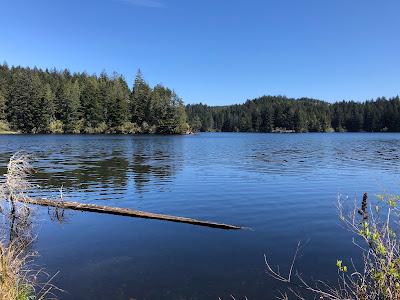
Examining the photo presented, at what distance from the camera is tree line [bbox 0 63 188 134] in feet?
504

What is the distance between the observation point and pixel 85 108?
167875 mm

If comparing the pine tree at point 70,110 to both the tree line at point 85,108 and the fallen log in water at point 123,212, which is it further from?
the fallen log in water at point 123,212

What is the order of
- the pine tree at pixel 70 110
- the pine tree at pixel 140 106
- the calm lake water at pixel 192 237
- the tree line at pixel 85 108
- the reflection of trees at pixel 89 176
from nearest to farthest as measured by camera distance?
the calm lake water at pixel 192 237, the reflection of trees at pixel 89 176, the tree line at pixel 85 108, the pine tree at pixel 70 110, the pine tree at pixel 140 106

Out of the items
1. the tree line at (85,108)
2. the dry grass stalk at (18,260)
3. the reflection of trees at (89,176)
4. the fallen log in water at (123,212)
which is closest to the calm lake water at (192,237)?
the reflection of trees at (89,176)

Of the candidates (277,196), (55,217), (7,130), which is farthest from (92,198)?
(7,130)

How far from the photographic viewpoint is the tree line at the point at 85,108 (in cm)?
15375

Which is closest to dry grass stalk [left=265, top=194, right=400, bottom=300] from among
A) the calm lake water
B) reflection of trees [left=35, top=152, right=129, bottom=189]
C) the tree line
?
the calm lake water

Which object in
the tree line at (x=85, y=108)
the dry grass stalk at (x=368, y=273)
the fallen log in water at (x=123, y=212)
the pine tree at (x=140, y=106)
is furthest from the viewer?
the pine tree at (x=140, y=106)

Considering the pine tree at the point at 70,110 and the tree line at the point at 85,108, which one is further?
the pine tree at the point at 70,110

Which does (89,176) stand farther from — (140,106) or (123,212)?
(140,106)

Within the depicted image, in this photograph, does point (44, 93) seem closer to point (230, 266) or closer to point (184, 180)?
point (184, 180)

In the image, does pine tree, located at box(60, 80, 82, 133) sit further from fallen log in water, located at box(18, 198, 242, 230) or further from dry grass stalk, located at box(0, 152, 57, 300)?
dry grass stalk, located at box(0, 152, 57, 300)

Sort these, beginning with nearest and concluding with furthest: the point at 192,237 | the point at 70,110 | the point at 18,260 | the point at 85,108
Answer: the point at 18,260 < the point at 192,237 < the point at 70,110 < the point at 85,108

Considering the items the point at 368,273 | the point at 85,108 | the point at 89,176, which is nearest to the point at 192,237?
the point at 368,273
